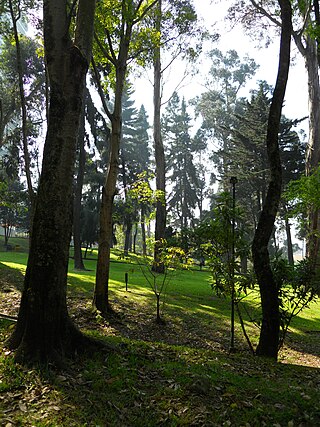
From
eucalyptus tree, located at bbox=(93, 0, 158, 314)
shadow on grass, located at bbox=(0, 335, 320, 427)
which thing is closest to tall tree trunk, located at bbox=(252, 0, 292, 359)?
shadow on grass, located at bbox=(0, 335, 320, 427)

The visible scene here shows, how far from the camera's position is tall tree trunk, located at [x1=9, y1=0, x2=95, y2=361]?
406cm

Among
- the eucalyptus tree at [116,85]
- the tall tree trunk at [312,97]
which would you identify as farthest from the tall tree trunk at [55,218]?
the tall tree trunk at [312,97]

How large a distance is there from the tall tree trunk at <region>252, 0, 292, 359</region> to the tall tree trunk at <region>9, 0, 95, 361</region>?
10.1 ft

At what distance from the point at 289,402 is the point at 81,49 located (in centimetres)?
506

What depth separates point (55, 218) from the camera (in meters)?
4.22

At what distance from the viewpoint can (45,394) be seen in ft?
11.0

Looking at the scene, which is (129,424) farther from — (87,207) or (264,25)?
(87,207)

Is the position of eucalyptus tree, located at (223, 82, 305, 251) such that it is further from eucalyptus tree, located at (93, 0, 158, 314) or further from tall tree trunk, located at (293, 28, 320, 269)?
eucalyptus tree, located at (93, 0, 158, 314)

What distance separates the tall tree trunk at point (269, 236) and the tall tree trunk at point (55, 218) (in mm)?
3072

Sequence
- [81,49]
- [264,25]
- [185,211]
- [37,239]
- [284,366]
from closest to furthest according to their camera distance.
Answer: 1. [37,239]
2. [81,49]
3. [284,366]
4. [264,25]
5. [185,211]

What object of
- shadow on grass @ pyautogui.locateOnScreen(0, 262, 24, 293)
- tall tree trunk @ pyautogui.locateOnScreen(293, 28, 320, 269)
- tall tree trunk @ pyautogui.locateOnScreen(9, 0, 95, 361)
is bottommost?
shadow on grass @ pyautogui.locateOnScreen(0, 262, 24, 293)

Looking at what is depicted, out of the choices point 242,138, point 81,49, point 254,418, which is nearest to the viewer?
point 254,418

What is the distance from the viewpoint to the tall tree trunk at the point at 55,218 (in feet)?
13.3

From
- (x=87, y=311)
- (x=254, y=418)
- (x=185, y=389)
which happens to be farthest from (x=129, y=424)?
(x=87, y=311)
